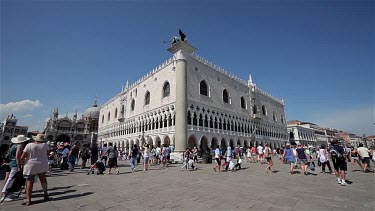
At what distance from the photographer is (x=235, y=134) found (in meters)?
33.8

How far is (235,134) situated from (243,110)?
20.7 ft

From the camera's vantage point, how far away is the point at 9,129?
2564 inches

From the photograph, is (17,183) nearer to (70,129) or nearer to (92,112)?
(70,129)

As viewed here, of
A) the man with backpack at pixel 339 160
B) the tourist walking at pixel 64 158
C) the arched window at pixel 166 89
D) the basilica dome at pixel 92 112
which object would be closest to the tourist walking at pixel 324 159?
the man with backpack at pixel 339 160

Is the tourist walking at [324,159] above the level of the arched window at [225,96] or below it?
below

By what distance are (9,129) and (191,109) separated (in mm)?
73504

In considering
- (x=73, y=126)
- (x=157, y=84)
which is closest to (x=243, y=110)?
(x=157, y=84)

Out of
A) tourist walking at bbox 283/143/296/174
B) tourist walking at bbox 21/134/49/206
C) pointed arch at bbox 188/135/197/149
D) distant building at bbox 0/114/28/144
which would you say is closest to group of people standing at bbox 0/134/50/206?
tourist walking at bbox 21/134/49/206

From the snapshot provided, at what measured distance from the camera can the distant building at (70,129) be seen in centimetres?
5819

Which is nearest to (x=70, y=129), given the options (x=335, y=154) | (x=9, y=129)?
(x=9, y=129)

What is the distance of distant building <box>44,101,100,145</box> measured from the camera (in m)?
58.2

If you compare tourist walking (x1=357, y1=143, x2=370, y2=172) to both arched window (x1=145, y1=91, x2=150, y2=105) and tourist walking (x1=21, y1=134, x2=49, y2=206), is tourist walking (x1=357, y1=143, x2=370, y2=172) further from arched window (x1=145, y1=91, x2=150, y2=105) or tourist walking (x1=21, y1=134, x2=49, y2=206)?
arched window (x1=145, y1=91, x2=150, y2=105)

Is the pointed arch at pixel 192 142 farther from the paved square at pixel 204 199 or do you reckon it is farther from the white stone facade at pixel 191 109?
A: the paved square at pixel 204 199

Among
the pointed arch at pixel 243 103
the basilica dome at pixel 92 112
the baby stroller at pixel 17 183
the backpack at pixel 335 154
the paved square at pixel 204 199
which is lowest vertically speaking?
the paved square at pixel 204 199
